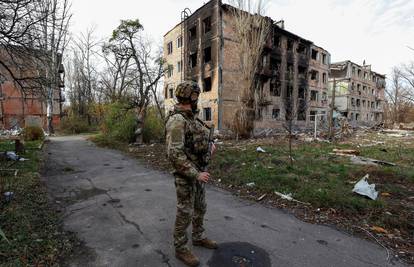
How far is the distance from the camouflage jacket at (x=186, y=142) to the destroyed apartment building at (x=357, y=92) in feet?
116

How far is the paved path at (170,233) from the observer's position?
8.57 ft

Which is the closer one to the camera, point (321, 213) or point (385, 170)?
point (321, 213)

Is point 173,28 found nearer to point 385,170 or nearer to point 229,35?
point 229,35

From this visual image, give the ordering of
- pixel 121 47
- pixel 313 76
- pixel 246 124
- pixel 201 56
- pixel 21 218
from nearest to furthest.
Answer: pixel 21 218 < pixel 121 47 < pixel 246 124 < pixel 201 56 < pixel 313 76

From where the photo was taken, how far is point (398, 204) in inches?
162

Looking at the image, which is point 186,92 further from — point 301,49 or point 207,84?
point 301,49

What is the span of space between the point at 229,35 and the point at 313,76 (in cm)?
1551

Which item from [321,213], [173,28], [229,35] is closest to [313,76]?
[229,35]

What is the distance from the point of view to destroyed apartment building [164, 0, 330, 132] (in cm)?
1933

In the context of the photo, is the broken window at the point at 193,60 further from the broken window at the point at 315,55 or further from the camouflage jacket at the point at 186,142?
the camouflage jacket at the point at 186,142

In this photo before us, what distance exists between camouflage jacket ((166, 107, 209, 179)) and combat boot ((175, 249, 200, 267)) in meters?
0.87

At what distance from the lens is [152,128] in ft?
44.7

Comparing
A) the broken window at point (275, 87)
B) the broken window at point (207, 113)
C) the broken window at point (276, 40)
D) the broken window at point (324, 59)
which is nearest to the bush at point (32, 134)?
the broken window at point (207, 113)

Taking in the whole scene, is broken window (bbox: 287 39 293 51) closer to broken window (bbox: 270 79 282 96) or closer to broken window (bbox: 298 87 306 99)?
broken window (bbox: 270 79 282 96)
